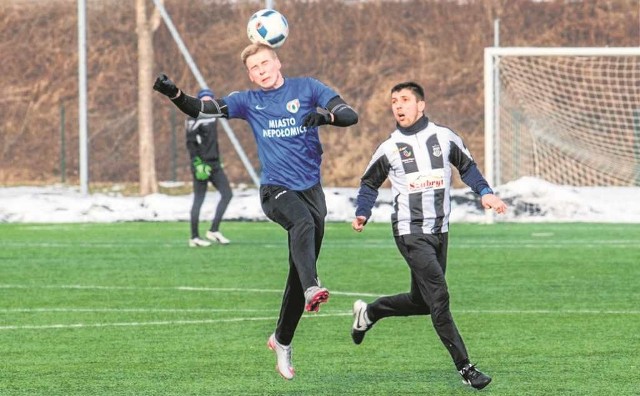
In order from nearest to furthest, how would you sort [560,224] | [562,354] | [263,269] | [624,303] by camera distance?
[562,354] → [624,303] → [263,269] → [560,224]

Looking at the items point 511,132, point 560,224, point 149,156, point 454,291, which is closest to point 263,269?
point 454,291

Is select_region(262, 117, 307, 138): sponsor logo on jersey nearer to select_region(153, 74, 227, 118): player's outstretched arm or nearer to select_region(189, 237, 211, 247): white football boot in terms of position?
select_region(153, 74, 227, 118): player's outstretched arm

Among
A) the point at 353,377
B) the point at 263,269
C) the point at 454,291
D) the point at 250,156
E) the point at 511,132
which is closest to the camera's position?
the point at 353,377

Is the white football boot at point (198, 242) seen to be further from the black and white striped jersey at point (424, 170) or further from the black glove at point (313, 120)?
the black glove at point (313, 120)

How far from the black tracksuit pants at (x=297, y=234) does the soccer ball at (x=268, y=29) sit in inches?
40.6

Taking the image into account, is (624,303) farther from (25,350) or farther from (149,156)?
(149,156)

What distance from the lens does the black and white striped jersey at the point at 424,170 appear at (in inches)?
347

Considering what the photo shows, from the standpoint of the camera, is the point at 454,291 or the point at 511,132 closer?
the point at 454,291

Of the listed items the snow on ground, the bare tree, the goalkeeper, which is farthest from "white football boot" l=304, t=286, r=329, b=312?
the bare tree

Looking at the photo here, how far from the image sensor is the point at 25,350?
33.4 ft

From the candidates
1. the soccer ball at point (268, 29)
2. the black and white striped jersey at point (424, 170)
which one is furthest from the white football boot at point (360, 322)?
the soccer ball at point (268, 29)

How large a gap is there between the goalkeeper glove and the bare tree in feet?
49.7

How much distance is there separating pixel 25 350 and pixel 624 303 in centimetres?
535

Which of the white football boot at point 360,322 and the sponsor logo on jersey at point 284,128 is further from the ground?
the sponsor logo on jersey at point 284,128
